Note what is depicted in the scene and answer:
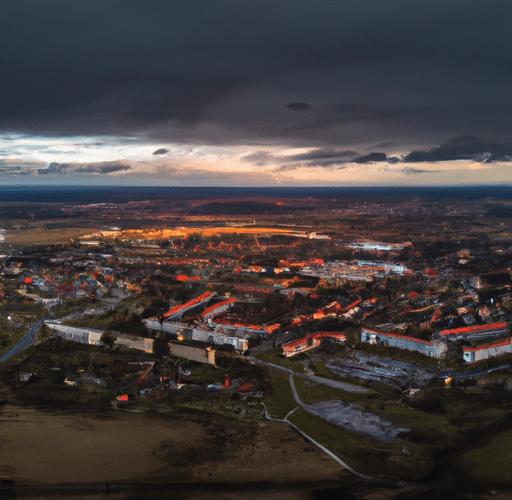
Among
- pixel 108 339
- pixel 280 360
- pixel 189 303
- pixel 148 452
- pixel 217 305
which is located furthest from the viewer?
pixel 189 303

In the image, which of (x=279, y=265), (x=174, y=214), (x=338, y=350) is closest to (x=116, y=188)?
(x=174, y=214)

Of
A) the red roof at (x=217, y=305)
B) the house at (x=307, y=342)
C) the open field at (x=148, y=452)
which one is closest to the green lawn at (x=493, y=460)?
the open field at (x=148, y=452)

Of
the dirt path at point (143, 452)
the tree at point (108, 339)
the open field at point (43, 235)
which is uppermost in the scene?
the open field at point (43, 235)

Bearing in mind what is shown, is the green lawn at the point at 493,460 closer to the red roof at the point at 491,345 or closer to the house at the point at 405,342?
the red roof at the point at 491,345

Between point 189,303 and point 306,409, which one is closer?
point 306,409

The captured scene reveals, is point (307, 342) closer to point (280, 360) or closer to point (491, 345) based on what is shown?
point (280, 360)

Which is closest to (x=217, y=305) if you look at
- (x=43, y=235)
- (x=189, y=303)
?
(x=189, y=303)
